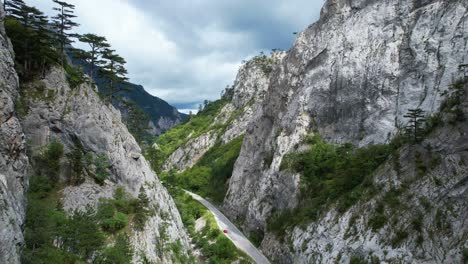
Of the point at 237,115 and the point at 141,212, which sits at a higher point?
the point at 237,115

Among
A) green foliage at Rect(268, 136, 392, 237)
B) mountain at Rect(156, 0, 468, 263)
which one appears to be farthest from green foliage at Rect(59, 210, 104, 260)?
green foliage at Rect(268, 136, 392, 237)

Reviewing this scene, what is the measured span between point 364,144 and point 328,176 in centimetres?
909

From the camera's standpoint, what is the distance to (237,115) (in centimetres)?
15325

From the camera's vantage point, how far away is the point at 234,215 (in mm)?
75438

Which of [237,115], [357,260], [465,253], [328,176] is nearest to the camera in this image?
[465,253]

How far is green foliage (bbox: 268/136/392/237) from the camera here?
159ft

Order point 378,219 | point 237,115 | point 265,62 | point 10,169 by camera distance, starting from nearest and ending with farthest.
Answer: point 10,169 → point 378,219 → point 237,115 → point 265,62

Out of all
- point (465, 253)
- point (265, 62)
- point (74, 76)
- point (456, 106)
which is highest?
point (265, 62)

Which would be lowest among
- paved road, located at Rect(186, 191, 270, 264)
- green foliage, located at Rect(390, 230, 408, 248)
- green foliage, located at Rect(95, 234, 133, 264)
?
paved road, located at Rect(186, 191, 270, 264)

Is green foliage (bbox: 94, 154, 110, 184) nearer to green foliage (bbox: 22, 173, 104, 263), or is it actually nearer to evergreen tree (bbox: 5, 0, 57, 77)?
green foliage (bbox: 22, 173, 104, 263)

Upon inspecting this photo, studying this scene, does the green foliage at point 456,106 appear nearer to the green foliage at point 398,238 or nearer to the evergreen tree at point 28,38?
the green foliage at point 398,238

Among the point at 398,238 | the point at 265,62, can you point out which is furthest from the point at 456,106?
the point at 265,62

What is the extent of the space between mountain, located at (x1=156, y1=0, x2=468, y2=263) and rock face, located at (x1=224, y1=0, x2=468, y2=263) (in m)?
0.19

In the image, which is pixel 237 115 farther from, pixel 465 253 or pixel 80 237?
pixel 465 253
